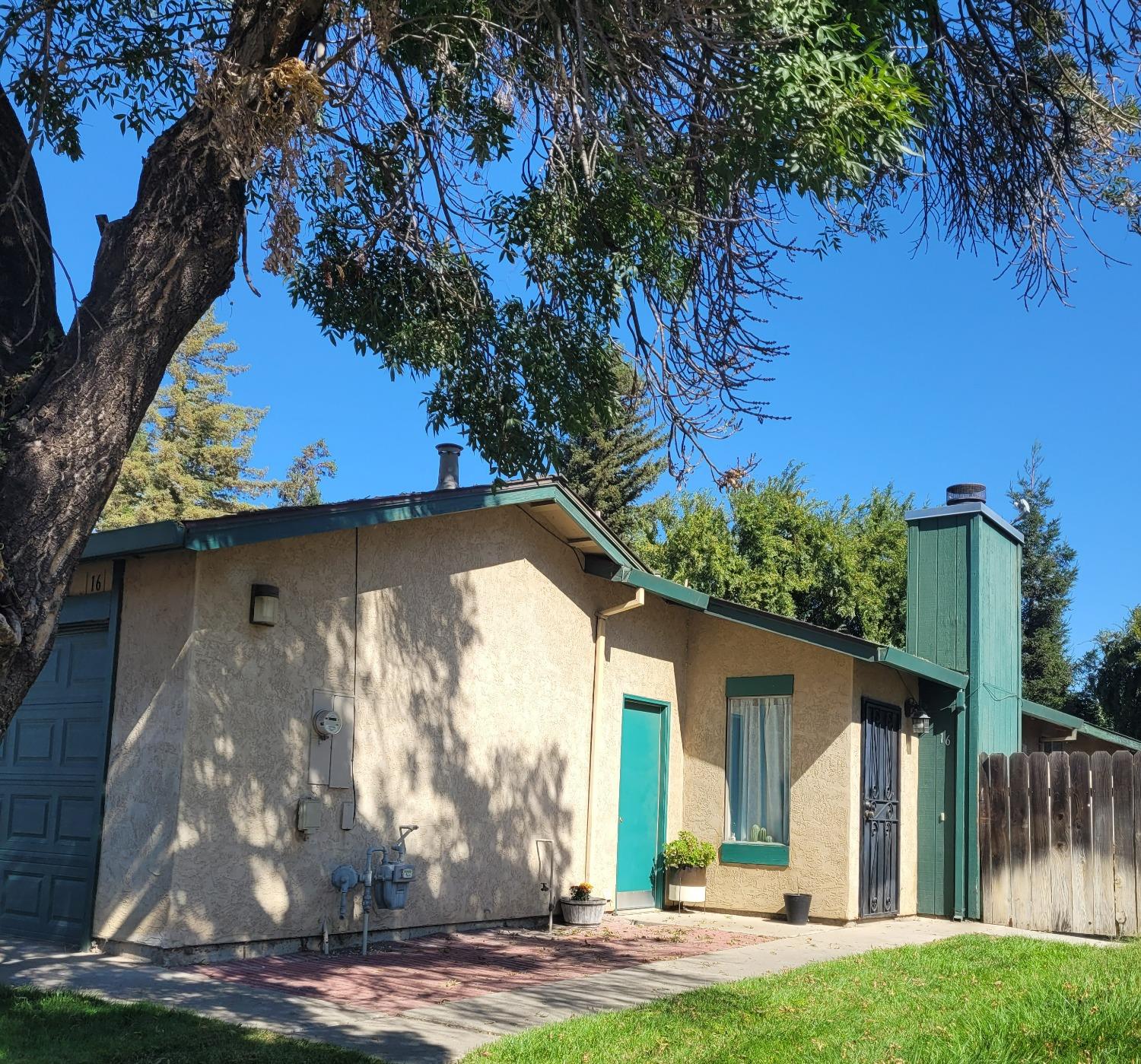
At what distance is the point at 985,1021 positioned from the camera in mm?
6766

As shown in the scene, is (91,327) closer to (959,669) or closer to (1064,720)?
(959,669)

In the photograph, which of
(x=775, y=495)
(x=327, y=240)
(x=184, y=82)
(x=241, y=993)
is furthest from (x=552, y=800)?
(x=775, y=495)

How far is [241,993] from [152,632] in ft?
9.25

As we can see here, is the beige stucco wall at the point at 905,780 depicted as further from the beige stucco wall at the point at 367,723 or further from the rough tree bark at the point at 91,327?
the rough tree bark at the point at 91,327

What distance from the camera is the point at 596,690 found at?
13.1 metres

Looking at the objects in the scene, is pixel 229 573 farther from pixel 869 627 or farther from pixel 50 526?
pixel 869 627

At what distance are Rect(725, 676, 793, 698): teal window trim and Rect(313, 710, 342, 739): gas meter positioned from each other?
5709 millimetres

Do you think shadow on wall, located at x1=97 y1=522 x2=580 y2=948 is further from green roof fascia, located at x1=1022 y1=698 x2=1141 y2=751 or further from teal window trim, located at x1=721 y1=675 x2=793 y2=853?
green roof fascia, located at x1=1022 y1=698 x2=1141 y2=751

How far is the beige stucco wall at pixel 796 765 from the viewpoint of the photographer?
1297cm

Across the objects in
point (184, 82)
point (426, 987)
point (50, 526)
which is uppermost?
point (184, 82)

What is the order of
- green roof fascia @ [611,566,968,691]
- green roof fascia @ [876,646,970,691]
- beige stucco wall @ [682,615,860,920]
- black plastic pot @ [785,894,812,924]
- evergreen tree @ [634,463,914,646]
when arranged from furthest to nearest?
evergreen tree @ [634,463,914,646] < beige stucco wall @ [682,615,860,920] < black plastic pot @ [785,894,812,924] < green roof fascia @ [611,566,968,691] < green roof fascia @ [876,646,970,691]

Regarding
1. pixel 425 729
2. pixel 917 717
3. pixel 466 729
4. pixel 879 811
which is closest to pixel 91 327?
pixel 425 729

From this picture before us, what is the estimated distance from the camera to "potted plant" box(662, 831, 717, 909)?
1359 cm

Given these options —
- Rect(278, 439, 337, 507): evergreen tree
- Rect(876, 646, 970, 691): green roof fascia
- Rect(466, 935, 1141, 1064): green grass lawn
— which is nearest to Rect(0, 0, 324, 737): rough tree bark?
Rect(466, 935, 1141, 1064): green grass lawn
